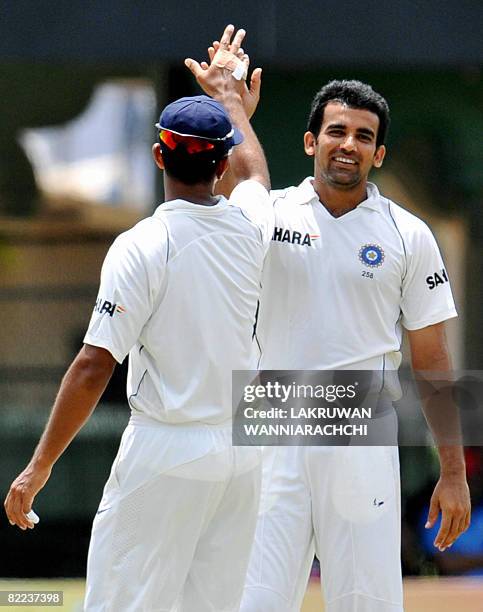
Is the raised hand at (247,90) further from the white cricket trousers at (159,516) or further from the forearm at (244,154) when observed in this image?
the white cricket trousers at (159,516)

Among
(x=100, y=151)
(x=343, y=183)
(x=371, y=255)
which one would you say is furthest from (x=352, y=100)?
(x=100, y=151)

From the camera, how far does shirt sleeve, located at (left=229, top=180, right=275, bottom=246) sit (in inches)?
144

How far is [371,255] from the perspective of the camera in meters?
3.93

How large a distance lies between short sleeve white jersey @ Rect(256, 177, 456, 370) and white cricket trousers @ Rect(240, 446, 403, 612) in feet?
1.04

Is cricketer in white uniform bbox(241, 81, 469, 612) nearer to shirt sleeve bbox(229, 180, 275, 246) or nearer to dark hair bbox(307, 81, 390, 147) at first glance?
dark hair bbox(307, 81, 390, 147)

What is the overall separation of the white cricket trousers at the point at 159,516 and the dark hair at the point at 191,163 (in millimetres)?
677

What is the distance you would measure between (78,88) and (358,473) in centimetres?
441

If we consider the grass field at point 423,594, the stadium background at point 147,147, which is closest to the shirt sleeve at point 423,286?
the grass field at point 423,594

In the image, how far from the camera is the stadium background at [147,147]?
6422 mm

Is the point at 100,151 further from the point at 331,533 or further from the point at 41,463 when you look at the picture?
the point at 41,463

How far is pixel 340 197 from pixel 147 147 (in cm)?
353

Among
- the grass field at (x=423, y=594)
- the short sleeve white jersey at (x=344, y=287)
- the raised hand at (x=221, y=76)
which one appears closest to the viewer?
the short sleeve white jersey at (x=344, y=287)

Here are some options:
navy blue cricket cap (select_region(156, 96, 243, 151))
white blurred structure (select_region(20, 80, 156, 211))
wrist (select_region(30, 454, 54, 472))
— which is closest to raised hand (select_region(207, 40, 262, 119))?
navy blue cricket cap (select_region(156, 96, 243, 151))

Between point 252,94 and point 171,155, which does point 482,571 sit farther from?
point 171,155
